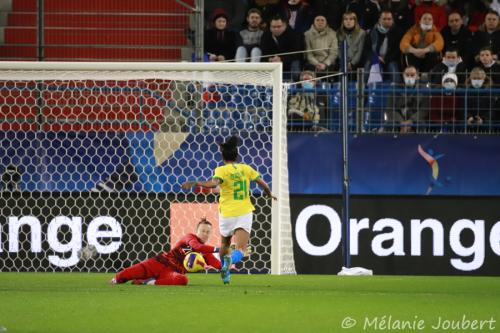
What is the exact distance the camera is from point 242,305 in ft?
26.7

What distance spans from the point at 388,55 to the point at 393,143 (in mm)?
1781

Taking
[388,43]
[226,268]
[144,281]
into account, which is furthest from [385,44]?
[144,281]

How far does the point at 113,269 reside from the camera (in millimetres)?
13828

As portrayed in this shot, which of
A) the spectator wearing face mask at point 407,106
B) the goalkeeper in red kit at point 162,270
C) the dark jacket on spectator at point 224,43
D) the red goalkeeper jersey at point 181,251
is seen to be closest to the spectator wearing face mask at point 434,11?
the spectator wearing face mask at point 407,106

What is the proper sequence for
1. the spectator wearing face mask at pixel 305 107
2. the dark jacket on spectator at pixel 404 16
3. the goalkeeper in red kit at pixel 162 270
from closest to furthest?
the goalkeeper in red kit at pixel 162 270
the spectator wearing face mask at pixel 305 107
the dark jacket on spectator at pixel 404 16

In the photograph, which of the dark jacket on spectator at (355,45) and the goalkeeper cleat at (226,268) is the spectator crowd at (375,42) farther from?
the goalkeeper cleat at (226,268)

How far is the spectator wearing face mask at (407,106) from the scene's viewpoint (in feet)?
46.3

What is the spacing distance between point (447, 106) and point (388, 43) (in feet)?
5.79

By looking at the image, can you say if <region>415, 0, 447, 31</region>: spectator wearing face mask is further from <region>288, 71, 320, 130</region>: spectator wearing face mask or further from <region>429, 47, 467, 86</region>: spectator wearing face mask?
<region>288, 71, 320, 130</region>: spectator wearing face mask

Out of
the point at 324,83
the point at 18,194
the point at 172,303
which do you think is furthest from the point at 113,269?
the point at 172,303

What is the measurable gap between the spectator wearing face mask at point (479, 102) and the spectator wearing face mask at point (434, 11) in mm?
1748

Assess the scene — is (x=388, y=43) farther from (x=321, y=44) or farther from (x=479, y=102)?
(x=479, y=102)

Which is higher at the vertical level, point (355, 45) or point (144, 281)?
point (355, 45)

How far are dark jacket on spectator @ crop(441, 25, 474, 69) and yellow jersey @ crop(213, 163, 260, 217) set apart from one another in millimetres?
5119
